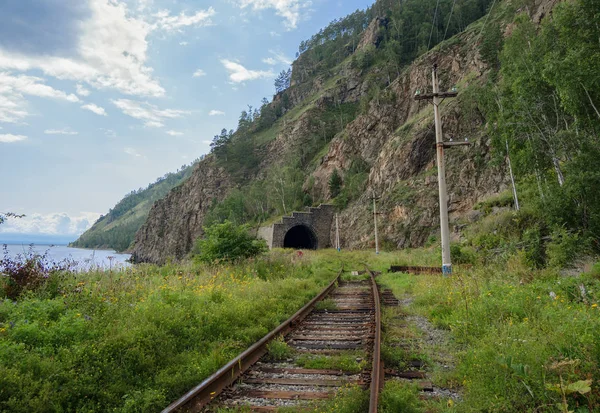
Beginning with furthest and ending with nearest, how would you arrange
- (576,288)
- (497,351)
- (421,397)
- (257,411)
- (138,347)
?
1. (576,288)
2. (138,347)
3. (497,351)
4. (421,397)
5. (257,411)

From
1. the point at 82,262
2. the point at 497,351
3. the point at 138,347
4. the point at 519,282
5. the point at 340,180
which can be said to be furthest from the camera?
the point at 340,180

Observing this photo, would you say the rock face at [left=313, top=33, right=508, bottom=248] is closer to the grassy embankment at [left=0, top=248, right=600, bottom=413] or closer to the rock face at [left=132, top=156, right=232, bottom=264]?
the grassy embankment at [left=0, top=248, right=600, bottom=413]

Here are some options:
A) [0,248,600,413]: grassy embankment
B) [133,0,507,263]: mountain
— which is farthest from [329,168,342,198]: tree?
[0,248,600,413]: grassy embankment

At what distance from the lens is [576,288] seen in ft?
22.0

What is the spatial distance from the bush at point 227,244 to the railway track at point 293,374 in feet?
25.7

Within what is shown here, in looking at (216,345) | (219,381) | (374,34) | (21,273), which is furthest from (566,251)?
(374,34)

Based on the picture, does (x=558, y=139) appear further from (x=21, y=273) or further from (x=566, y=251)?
(x=21, y=273)

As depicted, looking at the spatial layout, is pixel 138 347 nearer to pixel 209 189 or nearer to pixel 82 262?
pixel 82 262

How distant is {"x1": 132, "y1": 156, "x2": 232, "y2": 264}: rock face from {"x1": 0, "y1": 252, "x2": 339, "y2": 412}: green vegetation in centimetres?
8162

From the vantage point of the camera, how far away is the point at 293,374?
14.8 ft

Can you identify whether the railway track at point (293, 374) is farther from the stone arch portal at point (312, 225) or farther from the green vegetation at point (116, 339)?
the stone arch portal at point (312, 225)

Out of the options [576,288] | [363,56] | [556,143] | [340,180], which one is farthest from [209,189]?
[576,288]

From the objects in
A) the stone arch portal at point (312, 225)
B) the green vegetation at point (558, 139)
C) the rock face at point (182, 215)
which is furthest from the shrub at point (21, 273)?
the rock face at point (182, 215)

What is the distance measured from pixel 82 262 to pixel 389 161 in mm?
41786
